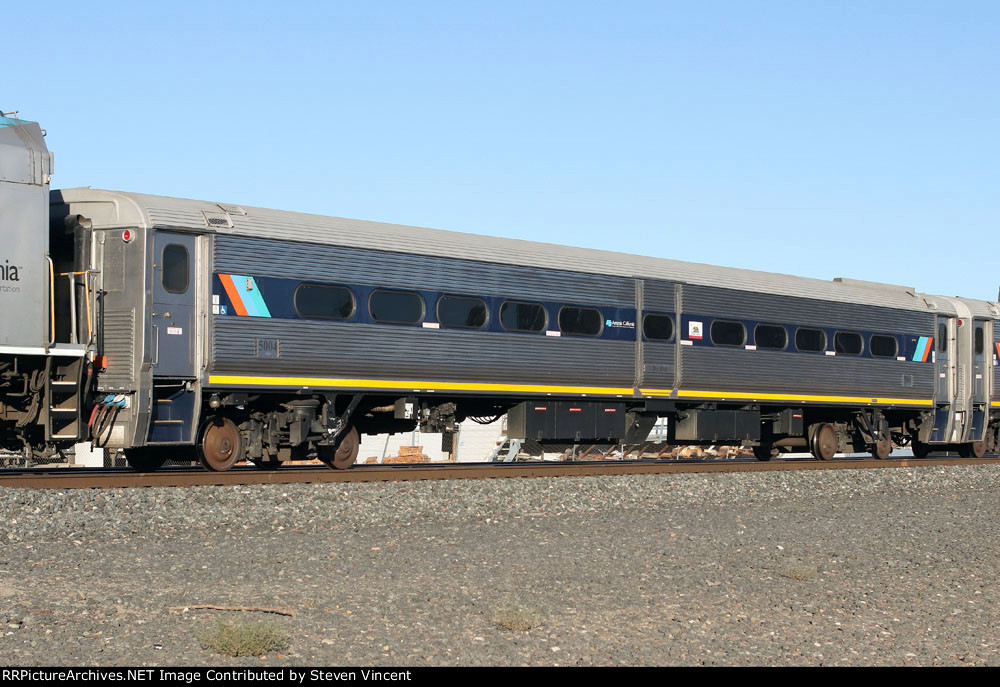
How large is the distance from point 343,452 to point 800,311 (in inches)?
427

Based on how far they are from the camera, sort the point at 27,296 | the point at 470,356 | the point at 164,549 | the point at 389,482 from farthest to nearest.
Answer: the point at 470,356 → the point at 389,482 → the point at 27,296 → the point at 164,549

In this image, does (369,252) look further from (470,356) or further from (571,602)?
(571,602)

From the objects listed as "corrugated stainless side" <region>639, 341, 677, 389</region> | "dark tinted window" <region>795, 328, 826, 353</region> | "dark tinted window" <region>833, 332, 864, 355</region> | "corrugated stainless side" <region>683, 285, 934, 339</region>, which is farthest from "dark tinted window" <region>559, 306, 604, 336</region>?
"dark tinted window" <region>833, 332, 864, 355</region>

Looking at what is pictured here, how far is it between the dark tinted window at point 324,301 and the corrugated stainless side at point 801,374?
7.46 meters

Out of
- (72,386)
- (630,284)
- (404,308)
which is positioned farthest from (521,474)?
(72,386)

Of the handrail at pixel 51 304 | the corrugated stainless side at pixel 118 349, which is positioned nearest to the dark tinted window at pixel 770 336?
the corrugated stainless side at pixel 118 349

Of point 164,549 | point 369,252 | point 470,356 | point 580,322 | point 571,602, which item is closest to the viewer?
point 571,602

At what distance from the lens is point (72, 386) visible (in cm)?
1442

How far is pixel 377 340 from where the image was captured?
57.5 feet

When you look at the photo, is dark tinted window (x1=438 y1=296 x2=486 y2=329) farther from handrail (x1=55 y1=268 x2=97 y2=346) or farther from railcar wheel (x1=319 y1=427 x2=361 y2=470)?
handrail (x1=55 y1=268 x2=97 y2=346)

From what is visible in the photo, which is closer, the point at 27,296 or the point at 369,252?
the point at 27,296

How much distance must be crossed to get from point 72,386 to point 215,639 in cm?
832

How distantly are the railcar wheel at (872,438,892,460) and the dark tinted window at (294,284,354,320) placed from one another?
46.5ft

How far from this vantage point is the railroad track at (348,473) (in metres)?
14.3
